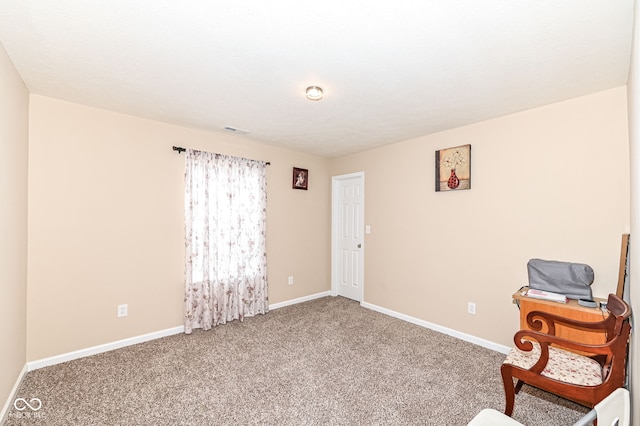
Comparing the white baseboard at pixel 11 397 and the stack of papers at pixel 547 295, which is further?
the stack of papers at pixel 547 295

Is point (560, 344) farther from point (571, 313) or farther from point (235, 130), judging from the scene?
point (235, 130)

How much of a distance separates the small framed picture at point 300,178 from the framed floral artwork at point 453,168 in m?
1.98

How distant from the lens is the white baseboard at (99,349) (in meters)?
2.53

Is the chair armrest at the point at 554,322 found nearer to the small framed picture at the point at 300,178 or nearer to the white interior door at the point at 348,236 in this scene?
the white interior door at the point at 348,236

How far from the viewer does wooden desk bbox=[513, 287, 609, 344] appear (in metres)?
2.09

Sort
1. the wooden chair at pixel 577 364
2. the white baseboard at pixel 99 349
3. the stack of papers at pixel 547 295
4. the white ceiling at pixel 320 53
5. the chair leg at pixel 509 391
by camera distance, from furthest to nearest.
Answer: the white baseboard at pixel 99 349
the stack of papers at pixel 547 295
the chair leg at pixel 509 391
the wooden chair at pixel 577 364
the white ceiling at pixel 320 53

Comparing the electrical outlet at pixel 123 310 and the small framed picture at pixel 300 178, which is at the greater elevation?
the small framed picture at pixel 300 178

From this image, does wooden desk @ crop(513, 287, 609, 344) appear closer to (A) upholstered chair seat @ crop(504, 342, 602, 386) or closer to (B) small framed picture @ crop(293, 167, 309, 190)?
(A) upholstered chair seat @ crop(504, 342, 602, 386)

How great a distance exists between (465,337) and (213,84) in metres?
3.56

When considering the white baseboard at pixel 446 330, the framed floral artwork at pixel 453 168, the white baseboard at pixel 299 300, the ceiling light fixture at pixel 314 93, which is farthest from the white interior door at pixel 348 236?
the ceiling light fixture at pixel 314 93

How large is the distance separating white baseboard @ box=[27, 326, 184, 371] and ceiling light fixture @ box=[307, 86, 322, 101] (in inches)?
115

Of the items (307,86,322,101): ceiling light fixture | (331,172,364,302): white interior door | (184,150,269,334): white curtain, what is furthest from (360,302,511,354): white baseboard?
(307,86,322,101): ceiling light fixture

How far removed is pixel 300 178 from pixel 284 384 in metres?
2.90

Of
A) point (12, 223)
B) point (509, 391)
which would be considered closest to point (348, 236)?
point (509, 391)
